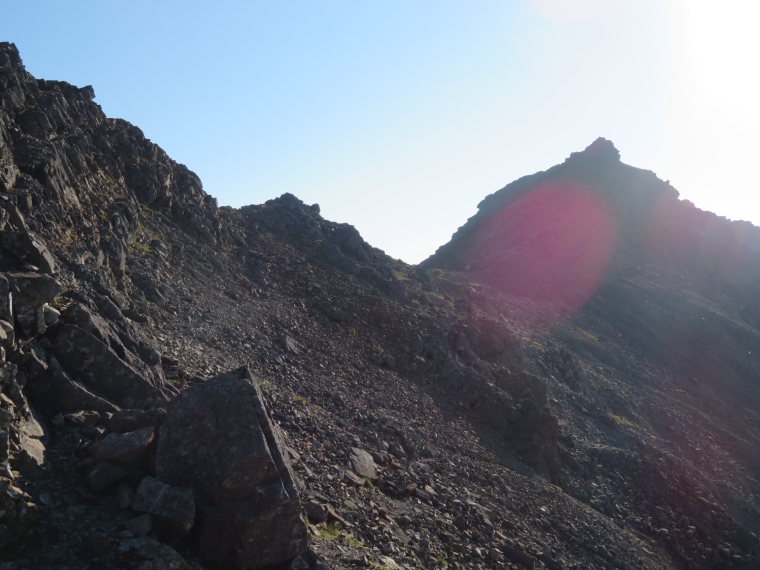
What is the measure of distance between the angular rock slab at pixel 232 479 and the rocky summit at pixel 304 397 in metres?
0.04

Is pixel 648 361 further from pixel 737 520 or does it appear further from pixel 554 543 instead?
pixel 554 543

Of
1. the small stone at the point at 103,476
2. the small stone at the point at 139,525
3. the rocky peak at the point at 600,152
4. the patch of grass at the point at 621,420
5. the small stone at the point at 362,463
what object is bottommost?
the patch of grass at the point at 621,420

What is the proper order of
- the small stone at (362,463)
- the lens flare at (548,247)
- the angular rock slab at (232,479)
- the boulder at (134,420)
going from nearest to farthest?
the angular rock slab at (232,479) → the boulder at (134,420) → the small stone at (362,463) → the lens flare at (548,247)

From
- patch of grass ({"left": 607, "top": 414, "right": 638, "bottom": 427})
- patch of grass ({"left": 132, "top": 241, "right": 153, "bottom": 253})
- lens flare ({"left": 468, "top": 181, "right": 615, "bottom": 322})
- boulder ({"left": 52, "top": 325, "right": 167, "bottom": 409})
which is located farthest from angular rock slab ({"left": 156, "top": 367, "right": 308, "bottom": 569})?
lens flare ({"left": 468, "top": 181, "right": 615, "bottom": 322})

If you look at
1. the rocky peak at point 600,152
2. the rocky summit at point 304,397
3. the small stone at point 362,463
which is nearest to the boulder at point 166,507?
the rocky summit at point 304,397

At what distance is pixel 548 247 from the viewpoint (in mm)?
86938

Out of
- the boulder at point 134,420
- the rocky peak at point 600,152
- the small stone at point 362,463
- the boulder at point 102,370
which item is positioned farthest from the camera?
the rocky peak at point 600,152

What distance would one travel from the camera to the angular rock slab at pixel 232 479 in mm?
10703

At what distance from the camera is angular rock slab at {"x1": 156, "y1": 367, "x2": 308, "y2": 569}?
35.1ft

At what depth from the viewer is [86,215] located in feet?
90.2

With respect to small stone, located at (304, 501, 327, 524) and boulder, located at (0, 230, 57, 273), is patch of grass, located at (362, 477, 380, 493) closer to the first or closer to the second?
small stone, located at (304, 501, 327, 524)

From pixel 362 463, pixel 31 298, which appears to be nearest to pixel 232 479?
pixel 31 298

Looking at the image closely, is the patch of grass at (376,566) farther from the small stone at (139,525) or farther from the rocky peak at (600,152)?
the rocky peak at (600,152)

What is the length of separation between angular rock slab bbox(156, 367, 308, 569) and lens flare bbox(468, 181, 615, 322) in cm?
5457
